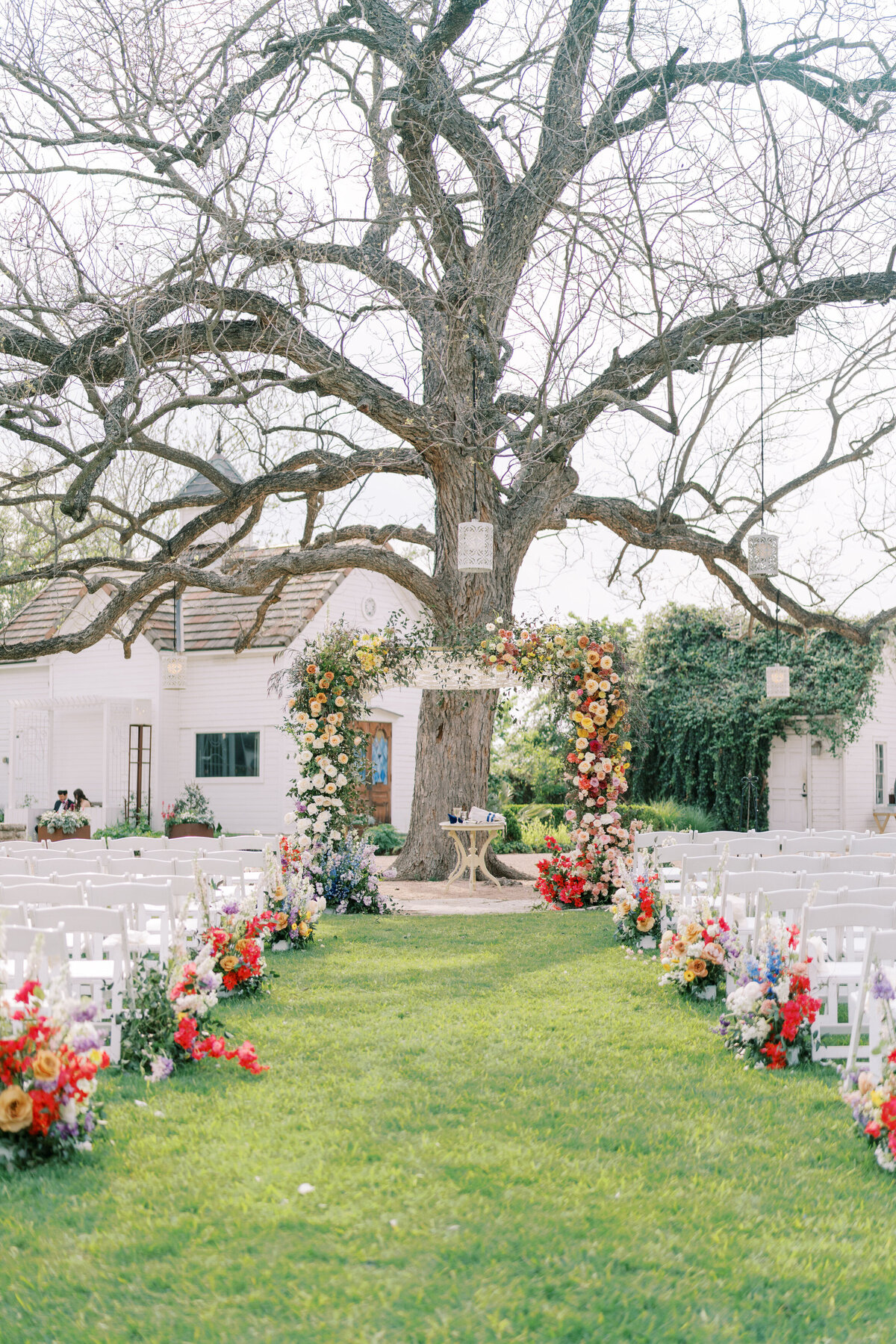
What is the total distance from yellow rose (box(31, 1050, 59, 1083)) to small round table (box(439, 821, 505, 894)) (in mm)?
10889

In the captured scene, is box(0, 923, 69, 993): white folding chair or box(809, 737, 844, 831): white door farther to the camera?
box(809, 737, 844, 831): white door

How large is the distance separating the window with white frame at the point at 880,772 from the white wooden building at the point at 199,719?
10179mm

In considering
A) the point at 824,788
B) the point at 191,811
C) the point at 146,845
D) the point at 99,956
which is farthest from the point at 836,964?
the point at 824,788

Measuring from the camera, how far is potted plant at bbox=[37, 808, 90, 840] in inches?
840

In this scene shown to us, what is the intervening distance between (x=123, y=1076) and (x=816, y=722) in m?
20.7

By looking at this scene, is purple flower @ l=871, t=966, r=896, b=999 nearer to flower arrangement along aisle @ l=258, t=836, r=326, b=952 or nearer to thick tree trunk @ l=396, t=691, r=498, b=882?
flower arrangement along aisle @ l=258, t=836, r=326, b=952

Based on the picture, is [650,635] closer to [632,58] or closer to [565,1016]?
[632,58]

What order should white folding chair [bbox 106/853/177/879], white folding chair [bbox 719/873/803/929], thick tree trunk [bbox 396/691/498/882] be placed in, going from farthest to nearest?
thick tree trunk [bbox 396/691/498/882]
white folding chair [bbox 106/853/177/879]
white folding chair [bbox 719/873/803/929]

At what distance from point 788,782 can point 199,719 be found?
1245cm

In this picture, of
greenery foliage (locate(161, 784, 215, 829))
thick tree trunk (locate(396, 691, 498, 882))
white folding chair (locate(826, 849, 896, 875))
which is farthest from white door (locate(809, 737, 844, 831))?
white folding chair (locate(826, 849, 896, 875))

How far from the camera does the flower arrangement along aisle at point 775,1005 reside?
6520mm

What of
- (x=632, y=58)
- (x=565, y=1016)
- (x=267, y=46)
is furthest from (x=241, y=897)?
(x=632, y=58)

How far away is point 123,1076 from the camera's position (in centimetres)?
629

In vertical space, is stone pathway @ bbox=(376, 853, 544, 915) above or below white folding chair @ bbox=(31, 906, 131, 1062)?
below
